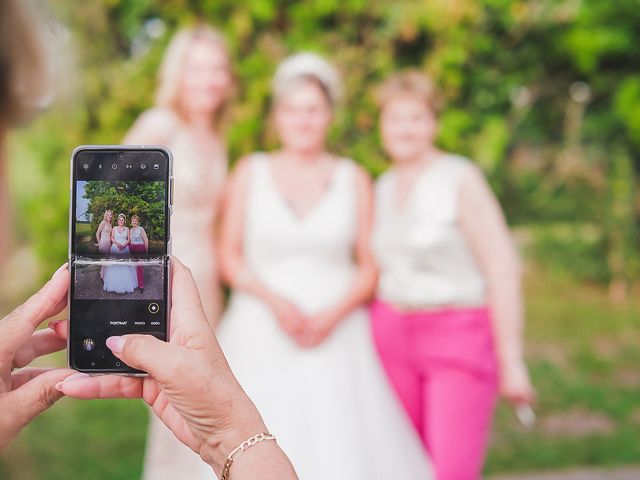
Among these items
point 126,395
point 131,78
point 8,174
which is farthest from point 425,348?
point 131,78

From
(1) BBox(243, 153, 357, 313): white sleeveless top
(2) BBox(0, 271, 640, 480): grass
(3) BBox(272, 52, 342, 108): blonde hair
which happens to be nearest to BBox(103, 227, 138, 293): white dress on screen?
(1) BBox(243, 153, 357, 313): white sleeveless top

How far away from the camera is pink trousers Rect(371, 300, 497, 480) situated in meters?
2.88

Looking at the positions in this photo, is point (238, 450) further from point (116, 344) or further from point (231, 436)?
point (116, 344)

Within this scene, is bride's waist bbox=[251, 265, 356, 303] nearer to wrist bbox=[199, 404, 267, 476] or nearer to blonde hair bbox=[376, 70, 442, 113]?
blonde hair bbox=[376, 70, 442, 113]

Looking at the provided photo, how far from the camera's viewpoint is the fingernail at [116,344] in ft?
3.36

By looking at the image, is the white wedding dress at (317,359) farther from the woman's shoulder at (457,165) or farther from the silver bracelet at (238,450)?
the silver bracelet at (238,450)

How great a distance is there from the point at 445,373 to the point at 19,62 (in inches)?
100

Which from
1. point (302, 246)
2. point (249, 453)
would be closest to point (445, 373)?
point (302, 246)

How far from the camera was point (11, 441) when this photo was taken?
931mm

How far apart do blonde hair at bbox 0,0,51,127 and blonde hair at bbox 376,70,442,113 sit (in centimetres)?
257

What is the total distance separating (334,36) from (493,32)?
3.96 ft

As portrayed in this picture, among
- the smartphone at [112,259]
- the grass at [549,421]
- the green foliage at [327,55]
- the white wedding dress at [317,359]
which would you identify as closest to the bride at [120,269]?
the smartphone at [112,259]

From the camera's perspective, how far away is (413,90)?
306 cm

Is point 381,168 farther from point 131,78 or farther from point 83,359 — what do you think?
point 83,359
